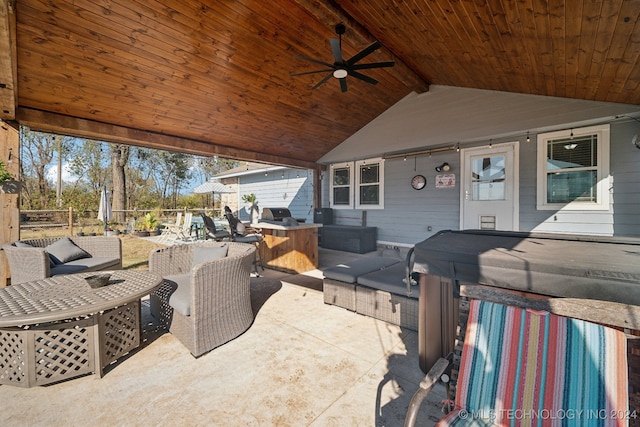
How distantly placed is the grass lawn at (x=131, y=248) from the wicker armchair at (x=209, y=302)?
300 centimetres

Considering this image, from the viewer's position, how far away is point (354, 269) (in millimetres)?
3551

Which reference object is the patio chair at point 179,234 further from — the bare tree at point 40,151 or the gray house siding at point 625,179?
the gray house siding at point 625,179

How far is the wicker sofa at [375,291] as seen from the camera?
2.91 metres

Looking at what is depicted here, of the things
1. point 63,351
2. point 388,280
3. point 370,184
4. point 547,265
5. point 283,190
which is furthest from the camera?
point 283,190

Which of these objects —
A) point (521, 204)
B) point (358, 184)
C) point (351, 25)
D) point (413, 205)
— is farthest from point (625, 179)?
point (358, 184)

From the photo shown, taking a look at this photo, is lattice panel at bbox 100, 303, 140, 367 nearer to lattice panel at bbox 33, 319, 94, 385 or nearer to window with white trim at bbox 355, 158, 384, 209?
lattice panel at bbox 33, 319, 94, 385

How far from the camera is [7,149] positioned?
12.6ft

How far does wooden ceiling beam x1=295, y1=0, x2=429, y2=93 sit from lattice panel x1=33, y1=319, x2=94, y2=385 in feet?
13.4

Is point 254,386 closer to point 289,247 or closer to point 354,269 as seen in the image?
point 354,269

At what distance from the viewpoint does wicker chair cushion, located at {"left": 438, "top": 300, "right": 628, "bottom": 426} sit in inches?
46.1

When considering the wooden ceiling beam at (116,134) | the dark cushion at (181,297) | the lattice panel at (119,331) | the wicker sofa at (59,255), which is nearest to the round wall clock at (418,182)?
the wooden ceiling beam at (116,134)

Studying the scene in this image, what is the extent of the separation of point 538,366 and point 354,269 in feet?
7.64

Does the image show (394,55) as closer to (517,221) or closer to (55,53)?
(517,221)

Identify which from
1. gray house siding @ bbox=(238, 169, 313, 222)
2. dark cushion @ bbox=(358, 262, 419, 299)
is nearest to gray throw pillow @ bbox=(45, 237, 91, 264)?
dark cushion @ bbox=(358, 262, 419, 299)
